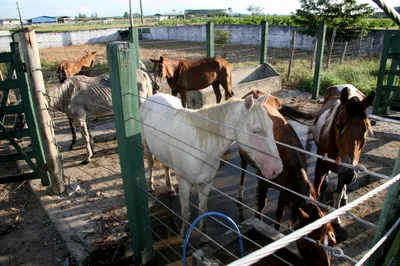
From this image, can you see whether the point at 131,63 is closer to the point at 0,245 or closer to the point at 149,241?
the point at 149,241

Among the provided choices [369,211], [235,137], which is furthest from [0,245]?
[369,211]

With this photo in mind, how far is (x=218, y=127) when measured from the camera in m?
2.89

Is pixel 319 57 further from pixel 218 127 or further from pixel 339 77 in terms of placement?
pixel 218 127

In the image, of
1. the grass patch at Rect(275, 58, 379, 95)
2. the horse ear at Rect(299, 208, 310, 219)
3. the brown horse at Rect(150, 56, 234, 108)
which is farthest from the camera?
the grass patch at Rect(275, 58, 379, 95)

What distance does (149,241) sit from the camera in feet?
8.90

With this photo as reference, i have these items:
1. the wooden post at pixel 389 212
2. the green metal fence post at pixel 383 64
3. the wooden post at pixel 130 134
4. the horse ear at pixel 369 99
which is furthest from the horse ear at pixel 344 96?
the green metal fence post at pixel 383 64

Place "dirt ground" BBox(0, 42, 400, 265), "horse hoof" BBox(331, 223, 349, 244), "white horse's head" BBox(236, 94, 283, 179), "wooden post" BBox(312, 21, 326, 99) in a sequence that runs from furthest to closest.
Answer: "wooden post" BBox(312, 21, 326, 99) → "horse hoof" BBox(331, 223, 349, 244) → "dirt ground" BBox(0, 42, 400, 265) → "white horse's head" BBox(236, 94, 283, 179)

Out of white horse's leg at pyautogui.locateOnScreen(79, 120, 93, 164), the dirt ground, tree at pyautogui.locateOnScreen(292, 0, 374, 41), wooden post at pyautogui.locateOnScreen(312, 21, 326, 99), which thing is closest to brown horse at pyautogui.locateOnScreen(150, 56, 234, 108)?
white horse's leg at pyautogui.locateOnScreen(79, 120, 93, 164)

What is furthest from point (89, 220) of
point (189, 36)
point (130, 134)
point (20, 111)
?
point (189, 36)

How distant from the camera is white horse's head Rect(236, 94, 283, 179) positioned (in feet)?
8.25

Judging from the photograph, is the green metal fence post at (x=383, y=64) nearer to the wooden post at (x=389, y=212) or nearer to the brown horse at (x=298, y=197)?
the brown horse at (x=298, y=197)

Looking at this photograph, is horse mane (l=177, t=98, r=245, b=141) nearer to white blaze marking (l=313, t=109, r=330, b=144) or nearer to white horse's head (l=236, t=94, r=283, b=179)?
white horse's head (l=236, t=94, r=283, b=179)

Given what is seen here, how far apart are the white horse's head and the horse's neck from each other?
0.11 metres

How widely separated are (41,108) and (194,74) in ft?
15.2
